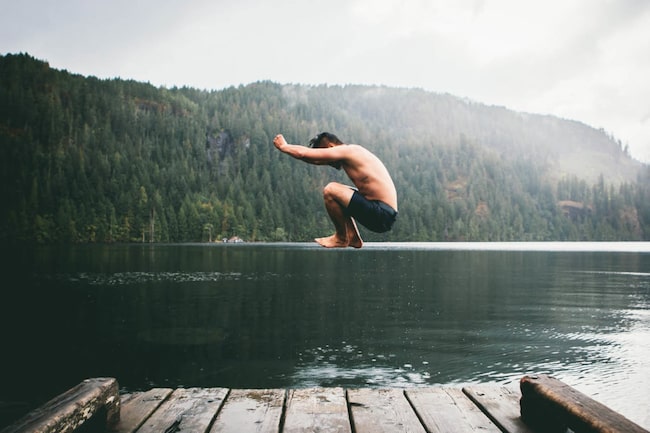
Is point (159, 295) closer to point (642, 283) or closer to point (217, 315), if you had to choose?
point (217, 315)

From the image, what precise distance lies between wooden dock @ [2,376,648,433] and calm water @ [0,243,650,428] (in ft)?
45.6

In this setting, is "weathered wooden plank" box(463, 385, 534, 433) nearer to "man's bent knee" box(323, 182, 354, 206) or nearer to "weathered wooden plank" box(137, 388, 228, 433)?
"man's bent knee" box(323, 182, 354, 206)

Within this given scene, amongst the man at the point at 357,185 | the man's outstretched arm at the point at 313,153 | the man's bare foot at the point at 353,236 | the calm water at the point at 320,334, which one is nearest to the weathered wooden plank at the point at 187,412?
the man's bare foot at the point at 353,236

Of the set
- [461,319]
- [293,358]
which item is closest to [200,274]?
[461,319]

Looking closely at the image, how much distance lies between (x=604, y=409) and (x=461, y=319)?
1234 inches

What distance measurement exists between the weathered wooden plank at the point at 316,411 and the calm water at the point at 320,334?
13.8 m

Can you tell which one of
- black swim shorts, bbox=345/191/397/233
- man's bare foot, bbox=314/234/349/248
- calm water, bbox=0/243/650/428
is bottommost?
calm water, bbox=0/243/650/428

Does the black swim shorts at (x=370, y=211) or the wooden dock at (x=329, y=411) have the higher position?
the black swim shorts at (x=370, y=211)

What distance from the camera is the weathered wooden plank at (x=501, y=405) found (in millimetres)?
5721

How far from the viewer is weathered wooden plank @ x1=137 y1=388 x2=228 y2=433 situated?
5680 mm

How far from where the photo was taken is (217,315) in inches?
1372

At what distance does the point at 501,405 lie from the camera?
6402 mm

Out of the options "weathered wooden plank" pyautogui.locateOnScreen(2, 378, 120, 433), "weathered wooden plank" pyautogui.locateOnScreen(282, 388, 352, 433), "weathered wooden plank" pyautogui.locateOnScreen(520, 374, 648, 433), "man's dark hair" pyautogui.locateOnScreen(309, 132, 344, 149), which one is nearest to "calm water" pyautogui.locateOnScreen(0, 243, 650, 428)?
"weathered wooden plank" pyautogui.locateOnScreen(282, 388, 352, 433)

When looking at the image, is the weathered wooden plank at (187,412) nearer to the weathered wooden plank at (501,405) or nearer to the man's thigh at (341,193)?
the man's thigh at (341,193)
